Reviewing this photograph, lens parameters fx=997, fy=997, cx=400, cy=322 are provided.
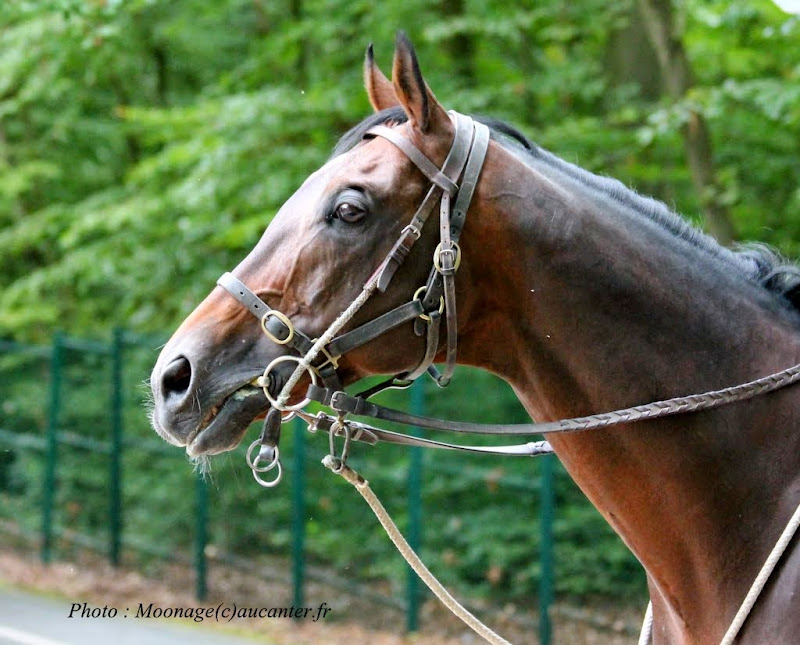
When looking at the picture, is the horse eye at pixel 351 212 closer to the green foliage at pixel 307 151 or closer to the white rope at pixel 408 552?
the white rope at pixel 408 552

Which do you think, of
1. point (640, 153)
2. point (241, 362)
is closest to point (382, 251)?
point (241, 362)

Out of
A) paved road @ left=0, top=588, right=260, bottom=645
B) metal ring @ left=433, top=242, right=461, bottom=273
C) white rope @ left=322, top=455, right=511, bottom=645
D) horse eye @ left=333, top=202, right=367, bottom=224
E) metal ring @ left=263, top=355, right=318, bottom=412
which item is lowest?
paved road @ left=0, top=588, right=260, bottom=645

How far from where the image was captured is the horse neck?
2.27 meters

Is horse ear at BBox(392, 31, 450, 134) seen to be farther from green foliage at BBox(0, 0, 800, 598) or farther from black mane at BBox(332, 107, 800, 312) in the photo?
green foliage at BBox(0, 0, 800, 598)

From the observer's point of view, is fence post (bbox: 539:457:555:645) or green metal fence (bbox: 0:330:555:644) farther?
green metal fence (bbox: 0:330:555:644)

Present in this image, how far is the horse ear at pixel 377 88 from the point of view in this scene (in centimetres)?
264

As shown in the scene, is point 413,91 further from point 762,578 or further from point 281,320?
point 762,578

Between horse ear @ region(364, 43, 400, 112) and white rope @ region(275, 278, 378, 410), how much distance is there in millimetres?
621

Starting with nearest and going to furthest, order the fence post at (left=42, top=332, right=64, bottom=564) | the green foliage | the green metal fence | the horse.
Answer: the horse → the green foliage → the green metal fence → the fence post at (left=42, top=332, right=64, bottom=564)

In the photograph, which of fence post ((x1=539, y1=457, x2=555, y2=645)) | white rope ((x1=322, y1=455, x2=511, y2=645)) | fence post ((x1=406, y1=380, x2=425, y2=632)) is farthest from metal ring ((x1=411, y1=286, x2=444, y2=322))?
fence post ((x1=406, y1=380, x2=425, y2=632))

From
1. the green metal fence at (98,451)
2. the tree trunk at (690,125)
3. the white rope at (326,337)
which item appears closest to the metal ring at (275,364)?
the white rope at (326,337)

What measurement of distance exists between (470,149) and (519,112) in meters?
5.92

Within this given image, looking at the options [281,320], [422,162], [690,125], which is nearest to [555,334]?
[422,162]

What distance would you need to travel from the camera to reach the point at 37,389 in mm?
10492
